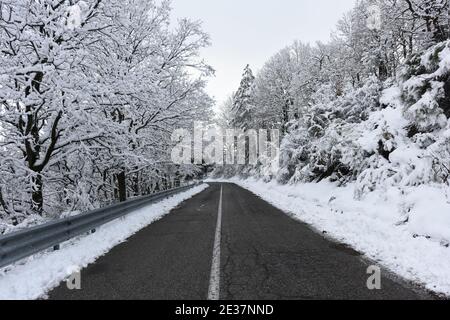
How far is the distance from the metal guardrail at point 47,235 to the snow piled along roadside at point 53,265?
0.23 meters

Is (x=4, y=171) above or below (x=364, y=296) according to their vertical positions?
above

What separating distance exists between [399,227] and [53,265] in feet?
26.4

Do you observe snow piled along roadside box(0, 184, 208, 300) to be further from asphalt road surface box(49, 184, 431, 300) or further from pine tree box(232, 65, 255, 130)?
pine tree box(232, 65, 255, 130)

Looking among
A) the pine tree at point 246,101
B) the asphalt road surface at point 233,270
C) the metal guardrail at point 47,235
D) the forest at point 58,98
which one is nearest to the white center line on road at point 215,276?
the asphalt road surface at point 233,270

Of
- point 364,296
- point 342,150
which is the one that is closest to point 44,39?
point 364,296

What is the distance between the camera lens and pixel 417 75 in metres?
13.4

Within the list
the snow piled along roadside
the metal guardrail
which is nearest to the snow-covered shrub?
the snow piled along roadside

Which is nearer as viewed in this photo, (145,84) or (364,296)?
(364,296)

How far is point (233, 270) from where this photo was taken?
646 cm

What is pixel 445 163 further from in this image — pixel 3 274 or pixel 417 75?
pixel 3 274

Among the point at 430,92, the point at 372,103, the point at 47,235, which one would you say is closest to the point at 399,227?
the point at 430,92

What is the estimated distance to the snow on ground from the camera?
6.24 m
